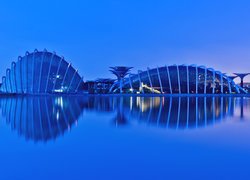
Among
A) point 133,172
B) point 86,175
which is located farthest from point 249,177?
point 86,175

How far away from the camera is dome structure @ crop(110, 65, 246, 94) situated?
74.3 meters

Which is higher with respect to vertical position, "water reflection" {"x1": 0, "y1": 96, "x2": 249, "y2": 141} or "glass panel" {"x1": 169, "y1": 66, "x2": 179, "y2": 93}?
"glass panel" {"x1": 169, "y1": 66, "x2": 179, "y2": 93}

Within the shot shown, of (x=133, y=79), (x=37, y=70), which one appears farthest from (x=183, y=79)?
(x=37, y=70)

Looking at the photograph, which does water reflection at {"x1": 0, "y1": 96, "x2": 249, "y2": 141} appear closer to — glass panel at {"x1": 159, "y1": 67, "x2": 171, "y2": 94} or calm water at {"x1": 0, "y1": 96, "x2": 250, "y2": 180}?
calm water at {"x1": 0, "y1": 96, "x2": 250, "y2": 180}

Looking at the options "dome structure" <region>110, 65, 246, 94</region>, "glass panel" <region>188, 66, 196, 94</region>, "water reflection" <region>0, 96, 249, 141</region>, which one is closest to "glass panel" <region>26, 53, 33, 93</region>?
"dome structure" <region>110, 65, 246, 94</region>

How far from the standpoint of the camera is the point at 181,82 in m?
75.0

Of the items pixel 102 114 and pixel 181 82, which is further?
pixel 181 82

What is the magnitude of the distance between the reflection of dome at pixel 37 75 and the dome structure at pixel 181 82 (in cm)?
1603

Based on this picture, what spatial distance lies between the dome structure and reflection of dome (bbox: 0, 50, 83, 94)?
16026mm

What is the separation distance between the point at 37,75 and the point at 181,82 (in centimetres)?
3780

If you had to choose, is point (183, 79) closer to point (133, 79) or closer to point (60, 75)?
point (133, 79)

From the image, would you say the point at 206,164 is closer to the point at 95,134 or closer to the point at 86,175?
the point at 86,175

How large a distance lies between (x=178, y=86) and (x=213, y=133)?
65.0 metres

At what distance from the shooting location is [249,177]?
550 cm
